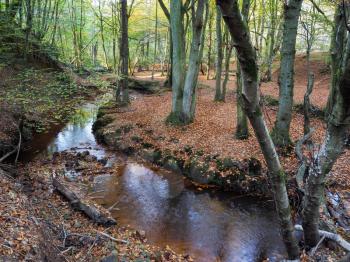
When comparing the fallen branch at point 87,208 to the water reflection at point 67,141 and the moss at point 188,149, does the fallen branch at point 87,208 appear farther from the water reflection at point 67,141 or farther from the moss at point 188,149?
the moss at point 188,149

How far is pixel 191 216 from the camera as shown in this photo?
8125mm

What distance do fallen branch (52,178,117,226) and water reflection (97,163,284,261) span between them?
0.46 m

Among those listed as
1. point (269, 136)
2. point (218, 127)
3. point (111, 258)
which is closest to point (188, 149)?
point (218, 127)

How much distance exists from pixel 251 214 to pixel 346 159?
4252 mm

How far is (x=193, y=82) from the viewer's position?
1352 centimetres

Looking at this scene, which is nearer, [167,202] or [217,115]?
[167,202]

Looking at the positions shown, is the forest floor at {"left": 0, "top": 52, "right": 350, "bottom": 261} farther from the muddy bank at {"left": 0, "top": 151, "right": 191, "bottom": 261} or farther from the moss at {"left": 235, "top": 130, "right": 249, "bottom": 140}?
the moss at {"left": 235, "top": 130, "right": 249, "bottom": 140}

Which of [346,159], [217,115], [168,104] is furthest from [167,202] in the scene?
[168,104]

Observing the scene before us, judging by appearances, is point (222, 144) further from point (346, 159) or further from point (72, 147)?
point (72, 147)

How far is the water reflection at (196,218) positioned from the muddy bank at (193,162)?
0.49 m

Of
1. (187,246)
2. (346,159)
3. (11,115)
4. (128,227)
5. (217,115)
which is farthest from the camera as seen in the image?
(217,115)

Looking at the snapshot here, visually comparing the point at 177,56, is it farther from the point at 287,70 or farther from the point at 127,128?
the point at 287,70

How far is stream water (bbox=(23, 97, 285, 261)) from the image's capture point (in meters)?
6.68

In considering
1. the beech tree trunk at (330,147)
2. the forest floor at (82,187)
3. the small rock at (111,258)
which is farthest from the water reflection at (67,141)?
the beech tree trunk at (330,147)
